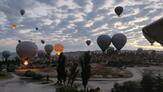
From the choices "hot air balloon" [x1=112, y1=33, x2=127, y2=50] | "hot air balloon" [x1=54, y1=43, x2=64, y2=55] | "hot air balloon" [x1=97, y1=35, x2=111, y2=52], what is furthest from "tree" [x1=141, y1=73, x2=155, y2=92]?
"hot air balloon" [x1=54, y1=43, x2=64, y2=55]

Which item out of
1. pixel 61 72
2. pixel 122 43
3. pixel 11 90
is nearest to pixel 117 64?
pixel 122 43

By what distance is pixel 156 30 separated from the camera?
344 inches

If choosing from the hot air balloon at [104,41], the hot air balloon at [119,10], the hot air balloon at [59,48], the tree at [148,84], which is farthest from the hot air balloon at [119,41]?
the tree at [148,84]

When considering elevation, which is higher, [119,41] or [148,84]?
[119,41]

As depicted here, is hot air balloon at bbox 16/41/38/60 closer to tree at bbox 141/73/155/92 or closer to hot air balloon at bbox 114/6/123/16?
hot air balloon at bbox 114/6/123/16

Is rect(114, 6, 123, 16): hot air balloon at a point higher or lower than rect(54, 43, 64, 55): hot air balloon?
higher

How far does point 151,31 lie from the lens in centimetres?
898

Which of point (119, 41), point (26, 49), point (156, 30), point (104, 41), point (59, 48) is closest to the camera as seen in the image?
point (156, 30)

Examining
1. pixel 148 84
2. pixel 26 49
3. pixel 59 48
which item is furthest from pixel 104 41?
pixel 148 84

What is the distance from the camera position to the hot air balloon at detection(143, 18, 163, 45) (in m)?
8.59

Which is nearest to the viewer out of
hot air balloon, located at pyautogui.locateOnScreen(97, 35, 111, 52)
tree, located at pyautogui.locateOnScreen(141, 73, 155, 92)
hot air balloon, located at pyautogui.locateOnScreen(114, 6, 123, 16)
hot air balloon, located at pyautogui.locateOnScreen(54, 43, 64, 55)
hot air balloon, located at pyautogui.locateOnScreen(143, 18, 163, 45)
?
hot air balloon, located at pyautogui.locateOnScreen(143, 18, 163, 45)

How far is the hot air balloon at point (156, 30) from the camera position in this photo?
28.2 feet

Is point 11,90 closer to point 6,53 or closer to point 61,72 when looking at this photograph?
point 61,72

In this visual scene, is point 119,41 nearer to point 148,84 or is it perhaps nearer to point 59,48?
point 59,48
